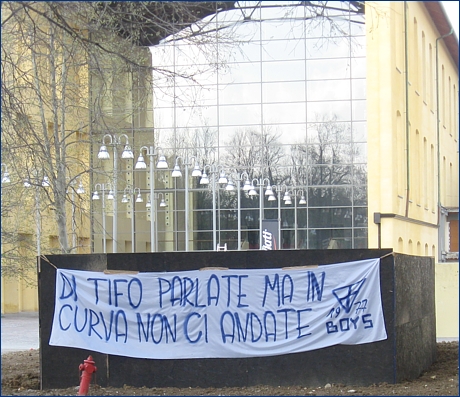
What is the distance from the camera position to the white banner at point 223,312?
9617mm

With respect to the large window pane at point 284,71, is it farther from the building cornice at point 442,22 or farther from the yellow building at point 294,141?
the building cornice at point 442,22

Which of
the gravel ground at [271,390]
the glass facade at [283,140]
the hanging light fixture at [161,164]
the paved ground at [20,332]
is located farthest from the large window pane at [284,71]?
the gravel ground at [271,390]

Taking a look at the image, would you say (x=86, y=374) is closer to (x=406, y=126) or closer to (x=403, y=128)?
(x=403, y=128)

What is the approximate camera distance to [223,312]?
9.76 m

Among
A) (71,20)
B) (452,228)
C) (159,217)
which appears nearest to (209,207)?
(159,217)

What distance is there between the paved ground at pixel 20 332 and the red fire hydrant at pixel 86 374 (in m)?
6.79

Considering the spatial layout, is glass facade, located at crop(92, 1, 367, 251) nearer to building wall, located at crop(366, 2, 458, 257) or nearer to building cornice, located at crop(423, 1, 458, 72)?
building wall, located at crop(366, 2, 458, 257)

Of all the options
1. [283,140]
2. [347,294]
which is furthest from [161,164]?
[283,140]

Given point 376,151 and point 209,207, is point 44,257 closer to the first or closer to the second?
point 376,151

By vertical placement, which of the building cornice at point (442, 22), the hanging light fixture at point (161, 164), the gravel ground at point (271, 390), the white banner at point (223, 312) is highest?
the building cornice at point (442, 22)

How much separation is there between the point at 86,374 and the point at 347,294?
3.23 meters

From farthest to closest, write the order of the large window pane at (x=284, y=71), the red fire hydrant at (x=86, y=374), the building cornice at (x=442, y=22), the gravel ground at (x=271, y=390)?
1. the large window pane at (x=284, y=71)
2. the building cornice at (x=442, y=22)
3. the gravel ground at (x=271, y=390)
4. the red fire hydrant at (x=86, y=374)

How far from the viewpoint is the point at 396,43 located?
103 feet

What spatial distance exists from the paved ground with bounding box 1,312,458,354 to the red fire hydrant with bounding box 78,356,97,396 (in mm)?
6786
